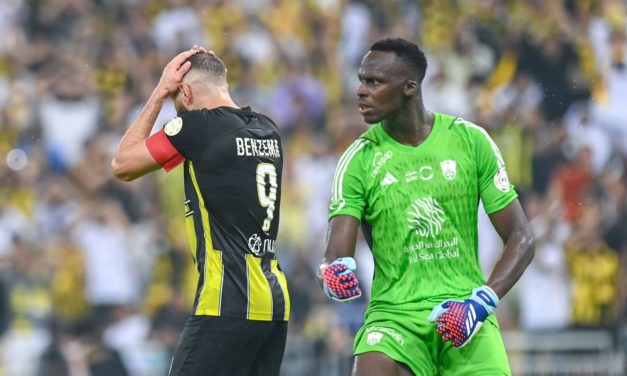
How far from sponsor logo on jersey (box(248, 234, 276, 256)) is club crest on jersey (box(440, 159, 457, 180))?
0.99 metres

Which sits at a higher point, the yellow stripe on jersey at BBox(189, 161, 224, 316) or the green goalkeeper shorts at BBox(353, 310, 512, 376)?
the yellow stripe on jersey at BBox(189, 161, 224, 316)

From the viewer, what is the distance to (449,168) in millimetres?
6230

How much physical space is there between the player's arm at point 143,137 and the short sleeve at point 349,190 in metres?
0.96

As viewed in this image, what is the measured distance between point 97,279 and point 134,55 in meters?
2.74

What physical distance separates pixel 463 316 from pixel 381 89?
51.2 inches

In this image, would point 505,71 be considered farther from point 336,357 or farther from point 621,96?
point 336,357

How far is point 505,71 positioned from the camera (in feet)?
43.9

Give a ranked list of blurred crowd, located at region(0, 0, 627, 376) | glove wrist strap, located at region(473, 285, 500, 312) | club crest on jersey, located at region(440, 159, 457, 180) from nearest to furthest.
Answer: glove wrist strap, located at region(473, 285, 500, 312) → club crest on jersey, located at region(440, 159, 457, 180) → blurred crowd, located at region(0, 0, 627, 376)

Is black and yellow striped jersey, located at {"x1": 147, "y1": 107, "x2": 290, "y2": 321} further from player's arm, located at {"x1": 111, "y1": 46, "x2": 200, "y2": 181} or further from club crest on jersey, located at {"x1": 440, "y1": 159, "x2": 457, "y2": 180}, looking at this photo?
club crest on jersey, located at {"x1": 440, "y1": 159, "x2": 457, "y2": 180}

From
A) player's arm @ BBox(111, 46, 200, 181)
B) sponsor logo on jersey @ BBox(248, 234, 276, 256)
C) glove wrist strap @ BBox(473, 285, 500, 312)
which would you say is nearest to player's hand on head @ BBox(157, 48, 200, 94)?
player's arm @ BBox(111, 46, 200, 181)

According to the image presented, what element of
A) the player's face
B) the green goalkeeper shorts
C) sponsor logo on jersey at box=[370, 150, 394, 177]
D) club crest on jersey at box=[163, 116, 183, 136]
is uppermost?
the player's face

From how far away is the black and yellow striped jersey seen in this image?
19.6 feet

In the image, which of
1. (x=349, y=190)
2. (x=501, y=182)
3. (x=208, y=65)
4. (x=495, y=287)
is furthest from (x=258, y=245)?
(x=501, y=182)

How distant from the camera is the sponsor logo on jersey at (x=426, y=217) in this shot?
6.15 m
